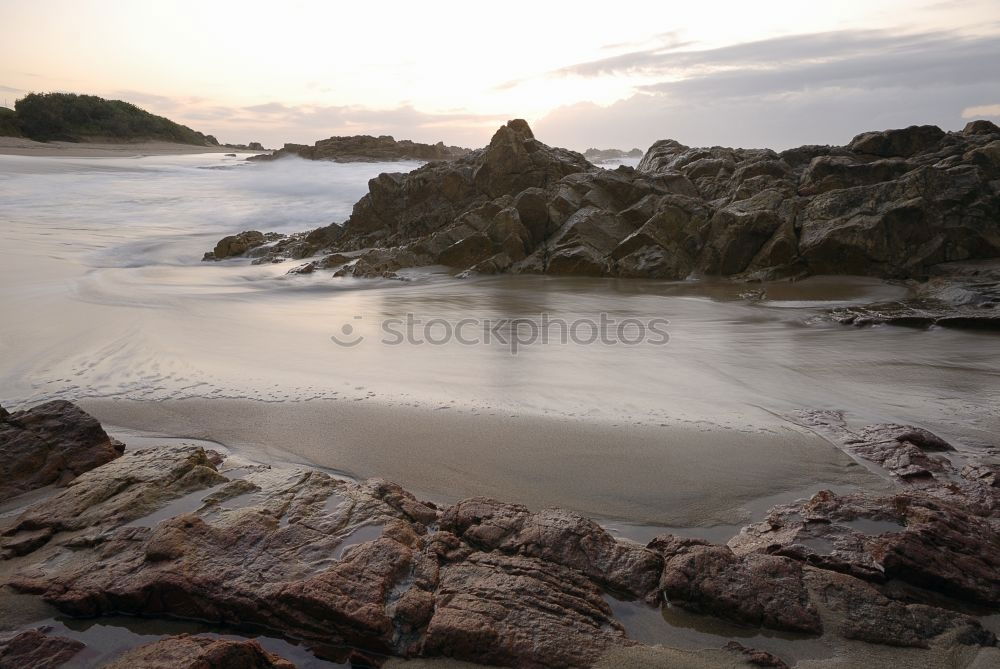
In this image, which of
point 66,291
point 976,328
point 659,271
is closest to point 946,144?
point 659,271

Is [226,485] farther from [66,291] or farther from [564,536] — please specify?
[66,291]

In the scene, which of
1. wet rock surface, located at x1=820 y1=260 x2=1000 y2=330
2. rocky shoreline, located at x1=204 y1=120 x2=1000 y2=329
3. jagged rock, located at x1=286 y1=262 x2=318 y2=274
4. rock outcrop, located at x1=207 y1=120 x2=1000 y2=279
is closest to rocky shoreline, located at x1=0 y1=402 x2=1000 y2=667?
wet rock surface, located at x1=820 y1=260 x2=1000 y2=330

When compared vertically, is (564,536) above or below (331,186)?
below

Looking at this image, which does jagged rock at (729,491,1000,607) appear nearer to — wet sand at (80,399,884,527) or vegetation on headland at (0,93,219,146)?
wet sand at (80,399,884,527)

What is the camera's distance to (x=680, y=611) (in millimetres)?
2398

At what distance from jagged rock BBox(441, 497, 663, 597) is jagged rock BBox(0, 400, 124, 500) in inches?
81.0

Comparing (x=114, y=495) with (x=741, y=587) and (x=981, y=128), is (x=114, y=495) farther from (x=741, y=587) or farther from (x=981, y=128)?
(x=981, y=128)

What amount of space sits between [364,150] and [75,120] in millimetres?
19408

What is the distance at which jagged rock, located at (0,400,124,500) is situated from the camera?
3.33 meters

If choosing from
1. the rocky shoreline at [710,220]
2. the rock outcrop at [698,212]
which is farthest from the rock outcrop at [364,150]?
the rock outcrop at [698,212]

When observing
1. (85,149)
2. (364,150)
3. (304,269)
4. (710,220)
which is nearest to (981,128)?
(710,220)

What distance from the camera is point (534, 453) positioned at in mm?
3832

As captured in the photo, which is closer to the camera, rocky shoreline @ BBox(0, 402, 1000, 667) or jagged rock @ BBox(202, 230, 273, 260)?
rocky shoreline @ BBox(0, 402, 1000, 667)

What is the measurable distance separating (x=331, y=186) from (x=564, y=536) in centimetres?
2200
